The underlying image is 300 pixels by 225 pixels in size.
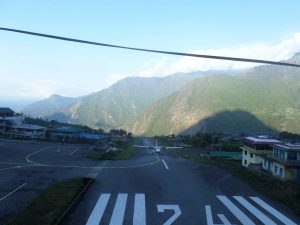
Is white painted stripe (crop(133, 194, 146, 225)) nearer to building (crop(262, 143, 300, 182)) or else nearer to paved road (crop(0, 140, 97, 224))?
paved road (crop(0, 140, 97, 224))

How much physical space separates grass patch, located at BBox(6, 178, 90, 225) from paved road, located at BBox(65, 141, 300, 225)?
0.92m

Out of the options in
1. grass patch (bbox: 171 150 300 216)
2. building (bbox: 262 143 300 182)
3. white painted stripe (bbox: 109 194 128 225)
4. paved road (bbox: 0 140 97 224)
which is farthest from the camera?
building (bbox: 262 143 300 182)

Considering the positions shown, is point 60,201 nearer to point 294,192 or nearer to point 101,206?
point 101,206

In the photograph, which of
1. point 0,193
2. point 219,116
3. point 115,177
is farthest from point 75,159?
point 219,116

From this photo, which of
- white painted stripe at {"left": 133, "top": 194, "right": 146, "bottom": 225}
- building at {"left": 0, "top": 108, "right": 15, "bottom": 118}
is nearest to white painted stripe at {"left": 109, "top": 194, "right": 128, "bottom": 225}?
white painted stripe at {"left": 133, "top": 194, "right": 146, "bottom": 225}

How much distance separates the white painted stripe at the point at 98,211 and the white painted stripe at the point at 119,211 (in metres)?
0.79

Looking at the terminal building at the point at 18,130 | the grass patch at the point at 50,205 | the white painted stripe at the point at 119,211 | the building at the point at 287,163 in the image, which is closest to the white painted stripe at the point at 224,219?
the white painted stripe at the point at 119,211

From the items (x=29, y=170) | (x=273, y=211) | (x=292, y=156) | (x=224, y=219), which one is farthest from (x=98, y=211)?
(x=292, y=156)

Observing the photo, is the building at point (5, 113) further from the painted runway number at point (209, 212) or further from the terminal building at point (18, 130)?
the painted runway number at point (209, 212)

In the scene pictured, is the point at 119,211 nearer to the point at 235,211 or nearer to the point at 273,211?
the point at 235,211

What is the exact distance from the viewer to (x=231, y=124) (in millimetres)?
161875

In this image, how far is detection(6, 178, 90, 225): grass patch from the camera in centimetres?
2189

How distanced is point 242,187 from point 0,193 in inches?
803

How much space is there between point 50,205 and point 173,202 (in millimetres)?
8540
